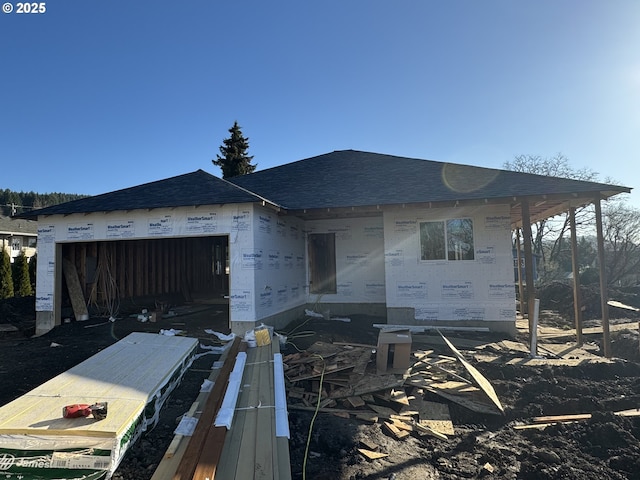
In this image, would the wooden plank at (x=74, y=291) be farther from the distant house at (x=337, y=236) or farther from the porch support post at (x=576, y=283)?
the porch support post at (x=576, y=283)

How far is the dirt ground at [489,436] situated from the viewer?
3.53 m

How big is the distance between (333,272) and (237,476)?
9645 mm

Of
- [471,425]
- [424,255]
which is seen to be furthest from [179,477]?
[424,255]

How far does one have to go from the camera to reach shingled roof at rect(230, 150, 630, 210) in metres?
9.01

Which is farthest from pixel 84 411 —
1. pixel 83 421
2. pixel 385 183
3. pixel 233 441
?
pixel 385 183

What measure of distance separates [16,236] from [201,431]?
125 ft

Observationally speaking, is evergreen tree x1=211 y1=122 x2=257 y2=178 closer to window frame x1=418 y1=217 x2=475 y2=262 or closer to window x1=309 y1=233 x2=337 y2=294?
window x1=309 y1=233 x2=337 y2=294

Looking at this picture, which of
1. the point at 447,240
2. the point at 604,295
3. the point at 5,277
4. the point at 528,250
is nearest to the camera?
the point at 604,295

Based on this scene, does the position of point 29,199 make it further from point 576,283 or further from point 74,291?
point 576,283

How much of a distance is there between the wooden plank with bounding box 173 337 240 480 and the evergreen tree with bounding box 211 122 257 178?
100ft

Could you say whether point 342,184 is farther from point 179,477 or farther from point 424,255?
point 179,477

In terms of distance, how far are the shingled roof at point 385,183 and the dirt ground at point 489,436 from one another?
3979 millimetres

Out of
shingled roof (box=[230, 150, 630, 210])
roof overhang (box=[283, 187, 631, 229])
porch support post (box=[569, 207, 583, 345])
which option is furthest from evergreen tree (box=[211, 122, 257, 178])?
porch support post (box=[569, 207, 583, 345])

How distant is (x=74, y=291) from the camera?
36.3 ft
